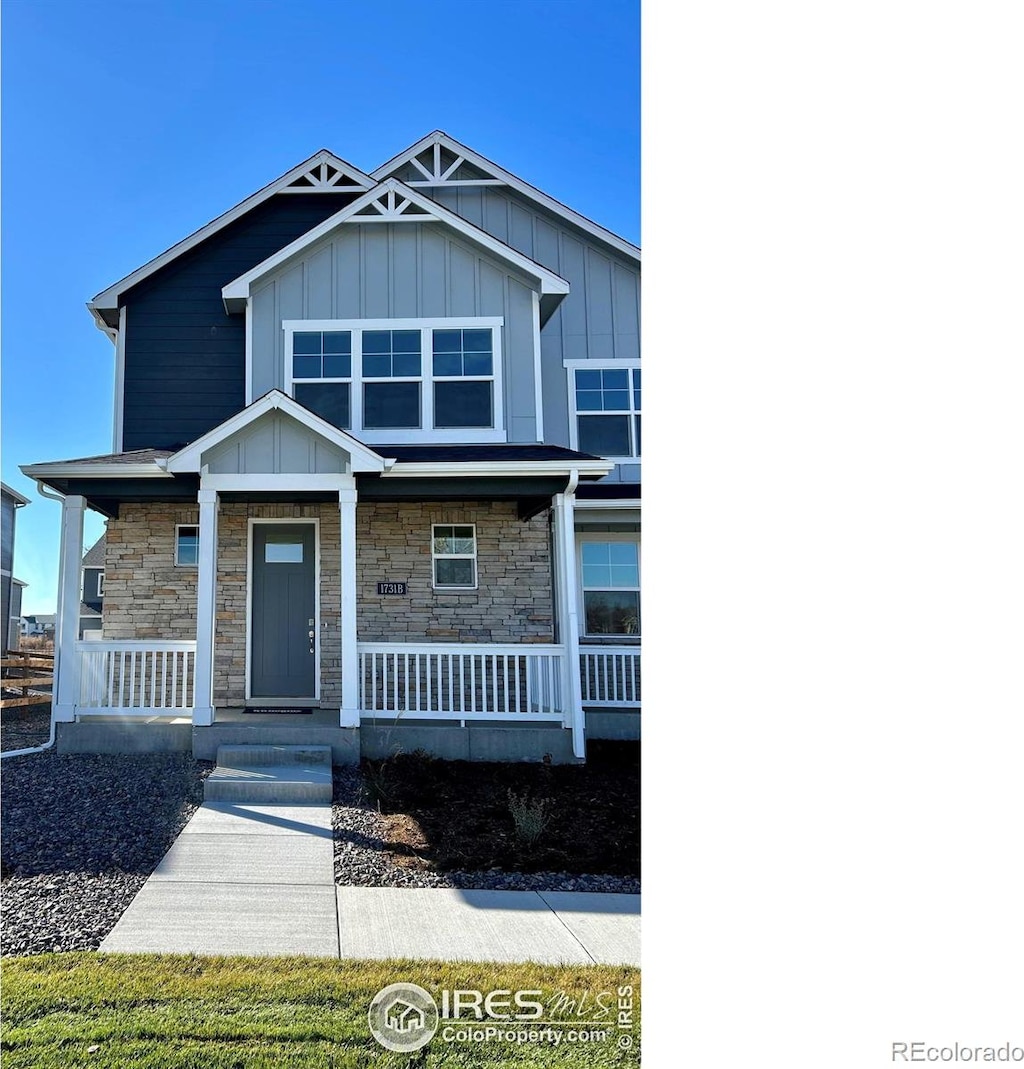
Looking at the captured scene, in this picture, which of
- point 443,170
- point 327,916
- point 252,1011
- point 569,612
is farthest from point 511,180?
point 252,1011

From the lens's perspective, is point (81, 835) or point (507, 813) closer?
point (81, 835)

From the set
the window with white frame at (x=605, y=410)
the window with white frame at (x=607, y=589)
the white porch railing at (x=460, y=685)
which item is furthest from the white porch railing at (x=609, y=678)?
the window with white frame at (x=605, y=410)

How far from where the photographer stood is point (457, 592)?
376 inches

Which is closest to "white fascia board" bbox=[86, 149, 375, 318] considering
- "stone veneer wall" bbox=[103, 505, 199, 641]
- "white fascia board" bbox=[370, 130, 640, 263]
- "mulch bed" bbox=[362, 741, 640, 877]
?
"white fascia board" bbox=[370, 130, 640, 263]

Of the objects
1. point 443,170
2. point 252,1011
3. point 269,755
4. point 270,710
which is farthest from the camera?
point 443,170

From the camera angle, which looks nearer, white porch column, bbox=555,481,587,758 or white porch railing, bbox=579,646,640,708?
white porch column, bbox=555,481,587,758

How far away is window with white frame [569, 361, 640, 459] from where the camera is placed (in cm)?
1109

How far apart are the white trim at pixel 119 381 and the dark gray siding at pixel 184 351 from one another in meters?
0.06

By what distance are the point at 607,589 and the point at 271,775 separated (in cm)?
554

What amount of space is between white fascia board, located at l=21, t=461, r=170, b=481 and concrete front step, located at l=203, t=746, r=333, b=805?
3107 millimetres

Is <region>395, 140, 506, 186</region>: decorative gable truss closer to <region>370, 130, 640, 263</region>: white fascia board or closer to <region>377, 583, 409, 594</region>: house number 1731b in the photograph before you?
<region>370, 130, 640, 263</region>: white fascia board

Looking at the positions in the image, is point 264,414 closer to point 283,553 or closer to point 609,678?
point 283,553
